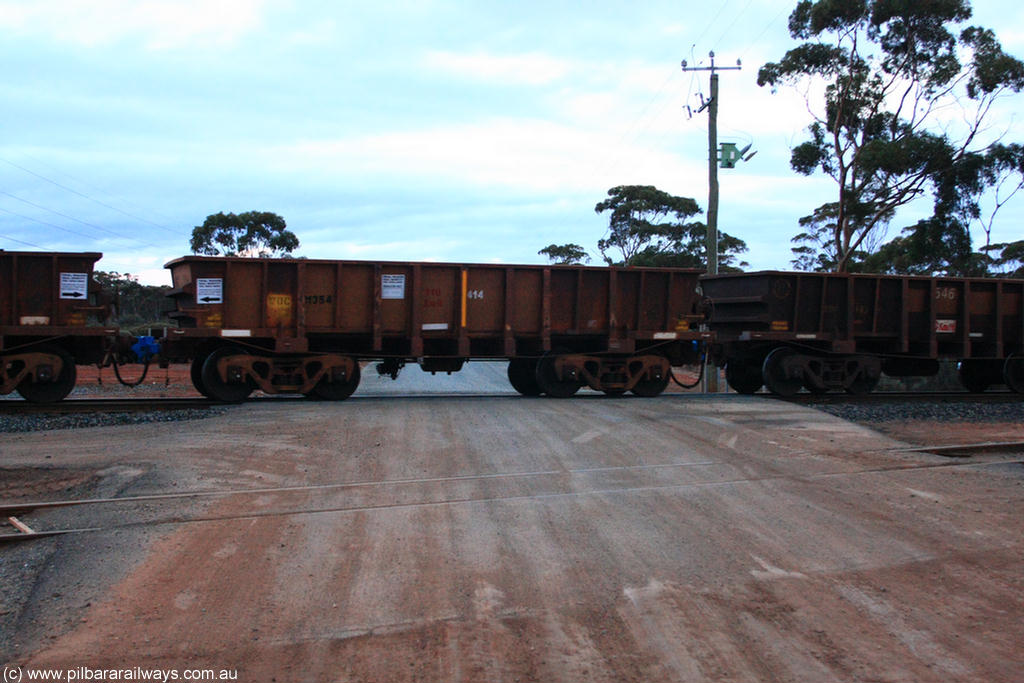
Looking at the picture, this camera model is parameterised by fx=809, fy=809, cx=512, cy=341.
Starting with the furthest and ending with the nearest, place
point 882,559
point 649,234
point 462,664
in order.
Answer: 1. point 649,234
2. point 882,559
3. point 462,664

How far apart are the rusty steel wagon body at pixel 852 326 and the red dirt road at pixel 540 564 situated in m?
6.73

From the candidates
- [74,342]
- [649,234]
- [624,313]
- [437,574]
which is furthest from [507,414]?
[649,234]

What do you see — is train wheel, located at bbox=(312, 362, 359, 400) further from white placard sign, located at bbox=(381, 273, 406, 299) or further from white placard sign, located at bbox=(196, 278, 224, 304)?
white placard sign, located at bbox=(196, 278, 224, 304)

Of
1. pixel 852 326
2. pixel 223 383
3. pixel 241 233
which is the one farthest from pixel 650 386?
pixel 241 233

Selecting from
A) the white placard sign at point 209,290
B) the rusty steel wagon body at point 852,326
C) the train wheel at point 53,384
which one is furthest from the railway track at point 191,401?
the white placard sign at point 209,290

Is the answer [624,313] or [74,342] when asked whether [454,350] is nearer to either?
[624,313]

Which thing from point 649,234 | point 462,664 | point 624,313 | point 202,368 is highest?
point 649,234

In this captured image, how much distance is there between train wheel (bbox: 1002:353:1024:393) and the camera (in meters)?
17.8

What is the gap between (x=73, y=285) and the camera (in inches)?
516

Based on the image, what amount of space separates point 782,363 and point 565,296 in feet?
14.6

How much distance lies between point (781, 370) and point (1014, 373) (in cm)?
618

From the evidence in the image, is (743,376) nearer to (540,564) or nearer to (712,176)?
(712,176)

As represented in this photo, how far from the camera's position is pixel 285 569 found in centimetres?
532

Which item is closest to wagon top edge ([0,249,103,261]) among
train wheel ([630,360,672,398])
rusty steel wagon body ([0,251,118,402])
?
rusty steel wagon body ([0,251,118,402])
